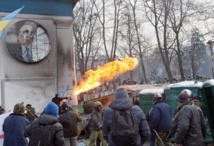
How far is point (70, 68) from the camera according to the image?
15086 mm

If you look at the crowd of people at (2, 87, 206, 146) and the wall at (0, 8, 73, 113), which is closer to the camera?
the crowd of people at (2, 87, 206, 146)

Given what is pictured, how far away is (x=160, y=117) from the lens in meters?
8.70

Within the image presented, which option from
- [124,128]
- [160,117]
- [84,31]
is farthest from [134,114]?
[84,31]

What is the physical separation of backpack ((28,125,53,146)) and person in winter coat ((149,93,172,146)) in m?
3.87

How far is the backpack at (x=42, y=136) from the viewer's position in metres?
5.36

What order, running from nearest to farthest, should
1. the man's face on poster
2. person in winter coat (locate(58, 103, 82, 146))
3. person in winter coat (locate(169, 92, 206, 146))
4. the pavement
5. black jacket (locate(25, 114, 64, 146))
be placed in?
1. black jacket (locate(25, 114, 64, 146))
2. person in winter coat (locate(169, 92, 206, 146))
3. person in winter coat (locate(58, 103, 82, 146))
4. the pavement
5. the man's face on poster

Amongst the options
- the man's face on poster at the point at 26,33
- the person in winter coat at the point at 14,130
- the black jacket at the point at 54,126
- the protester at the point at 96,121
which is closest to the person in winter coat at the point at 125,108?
the black jacket at the point at 54,126

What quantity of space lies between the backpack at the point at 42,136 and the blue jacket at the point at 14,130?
→ 123cm

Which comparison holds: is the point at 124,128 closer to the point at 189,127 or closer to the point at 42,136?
the point at 42,136

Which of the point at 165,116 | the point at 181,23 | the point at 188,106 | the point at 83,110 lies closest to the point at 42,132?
the point at 188,106

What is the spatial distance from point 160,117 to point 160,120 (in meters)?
0.08

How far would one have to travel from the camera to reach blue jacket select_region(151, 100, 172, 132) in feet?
28.3

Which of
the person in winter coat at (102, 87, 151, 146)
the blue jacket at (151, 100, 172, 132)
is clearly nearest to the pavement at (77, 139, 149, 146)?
the blue jacket at (151, 100, 172, 132)

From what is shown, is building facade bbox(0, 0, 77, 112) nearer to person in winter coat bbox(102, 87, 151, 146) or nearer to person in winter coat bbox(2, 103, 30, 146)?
person in winter coat bbox(2, 103, 30, 146)
